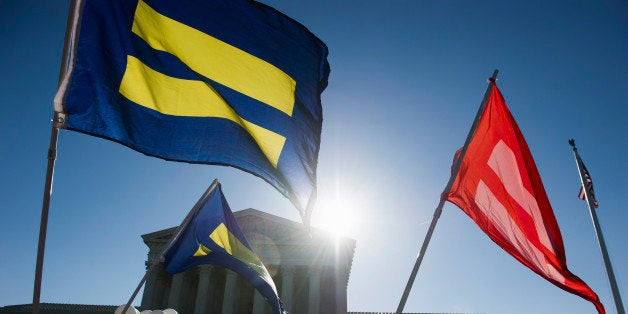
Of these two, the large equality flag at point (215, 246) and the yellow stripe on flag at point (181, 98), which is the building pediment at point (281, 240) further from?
the yellow stripe on flag at point (181, 98)

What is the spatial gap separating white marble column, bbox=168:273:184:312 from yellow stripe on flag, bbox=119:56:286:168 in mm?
29798

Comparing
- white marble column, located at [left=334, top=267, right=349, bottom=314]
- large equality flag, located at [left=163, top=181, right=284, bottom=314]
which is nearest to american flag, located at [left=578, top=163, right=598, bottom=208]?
large equality flag, located at [left=163, top=181, right=284, bottom=314]

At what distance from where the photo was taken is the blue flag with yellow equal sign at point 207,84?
3.62m

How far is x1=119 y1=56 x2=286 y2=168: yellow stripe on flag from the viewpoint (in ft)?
12.6

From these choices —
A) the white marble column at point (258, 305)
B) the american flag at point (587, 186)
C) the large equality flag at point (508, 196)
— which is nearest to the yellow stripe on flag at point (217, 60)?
the large equality flag at point (508, 196)

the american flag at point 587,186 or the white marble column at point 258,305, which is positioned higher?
the american flag at point 587,186

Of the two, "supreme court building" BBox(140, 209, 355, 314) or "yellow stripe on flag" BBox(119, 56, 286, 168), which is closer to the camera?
"yellow stripe on flag" BBox(119, 56, 286, 168)

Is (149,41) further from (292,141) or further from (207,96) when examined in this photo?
(292,141)

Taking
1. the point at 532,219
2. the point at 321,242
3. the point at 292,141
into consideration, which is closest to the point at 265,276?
the point at 292,141

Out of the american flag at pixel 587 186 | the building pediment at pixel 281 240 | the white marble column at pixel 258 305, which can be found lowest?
the white marble column at pixel 258 305

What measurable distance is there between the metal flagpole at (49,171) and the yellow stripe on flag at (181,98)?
69 cm

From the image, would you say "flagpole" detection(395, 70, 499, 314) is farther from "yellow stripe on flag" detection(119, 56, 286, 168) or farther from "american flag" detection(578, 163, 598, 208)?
"american flag" detection(578, 163, 598, 208)

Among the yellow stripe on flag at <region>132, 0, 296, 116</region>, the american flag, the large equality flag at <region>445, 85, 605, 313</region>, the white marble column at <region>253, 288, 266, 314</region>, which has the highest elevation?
the american flag

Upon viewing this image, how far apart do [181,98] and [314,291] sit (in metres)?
27.9
